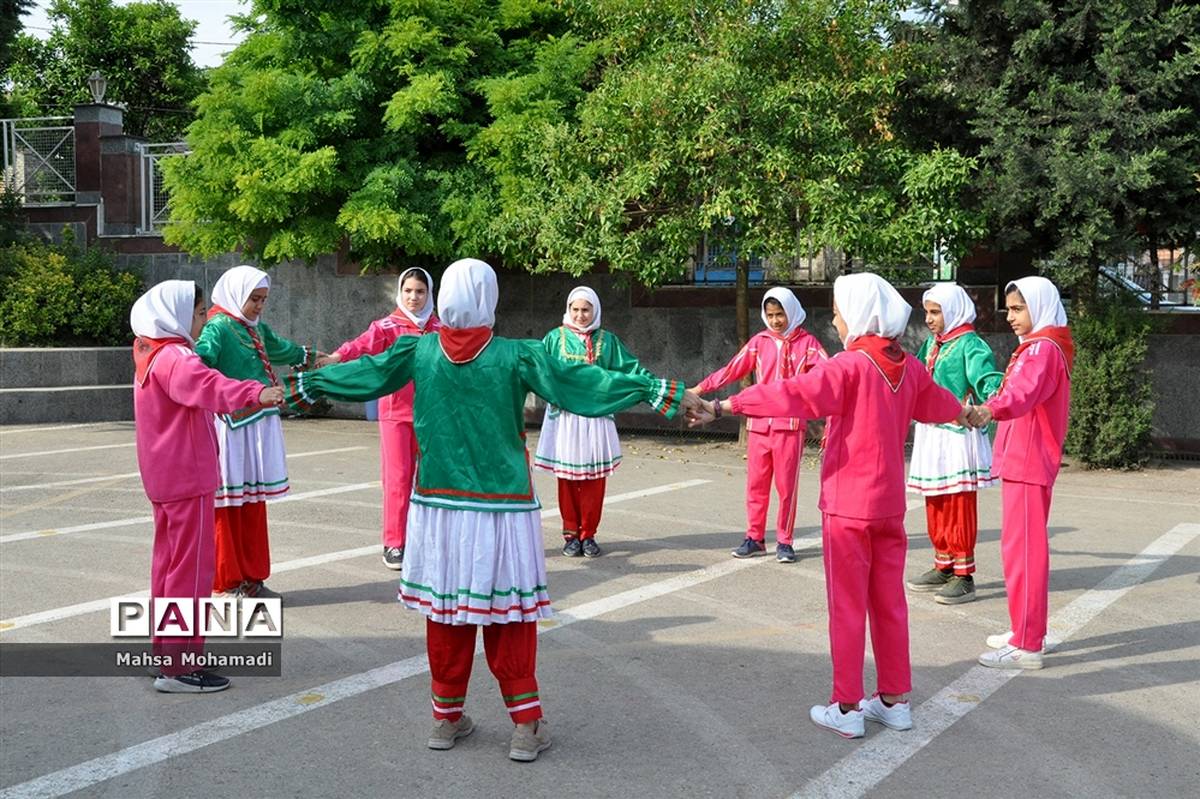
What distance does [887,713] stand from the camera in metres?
5.34

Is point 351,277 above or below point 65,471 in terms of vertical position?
above

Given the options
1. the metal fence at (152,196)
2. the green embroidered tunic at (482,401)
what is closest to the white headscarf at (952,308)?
the green embroidered tunic at (482,401)

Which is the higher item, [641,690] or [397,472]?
[397,472]

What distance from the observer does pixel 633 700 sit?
566cm

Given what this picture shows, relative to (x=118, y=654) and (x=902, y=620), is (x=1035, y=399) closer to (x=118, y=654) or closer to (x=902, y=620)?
(x=902, y=620)

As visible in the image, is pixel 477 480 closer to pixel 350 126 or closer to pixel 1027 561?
pixel 1027 561

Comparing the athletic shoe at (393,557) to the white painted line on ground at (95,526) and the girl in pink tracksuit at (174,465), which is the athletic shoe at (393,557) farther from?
the white painted line on ground at (95,526)

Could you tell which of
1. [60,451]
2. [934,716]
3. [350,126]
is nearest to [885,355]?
[934,716]

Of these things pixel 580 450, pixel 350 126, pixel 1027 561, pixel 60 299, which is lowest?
pixel 1027 561

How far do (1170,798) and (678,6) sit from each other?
10938mm

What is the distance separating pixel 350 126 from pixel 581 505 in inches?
337

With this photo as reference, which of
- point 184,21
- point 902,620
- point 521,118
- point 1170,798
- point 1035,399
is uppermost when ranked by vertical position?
point 184,21

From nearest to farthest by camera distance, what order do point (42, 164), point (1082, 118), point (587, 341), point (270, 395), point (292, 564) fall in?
point (270, 395)
point (292, 564)
point (587, 341)
point (1082, 118)
point (42, 164)

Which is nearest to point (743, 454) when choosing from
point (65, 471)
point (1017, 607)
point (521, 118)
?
point (521, 118)
